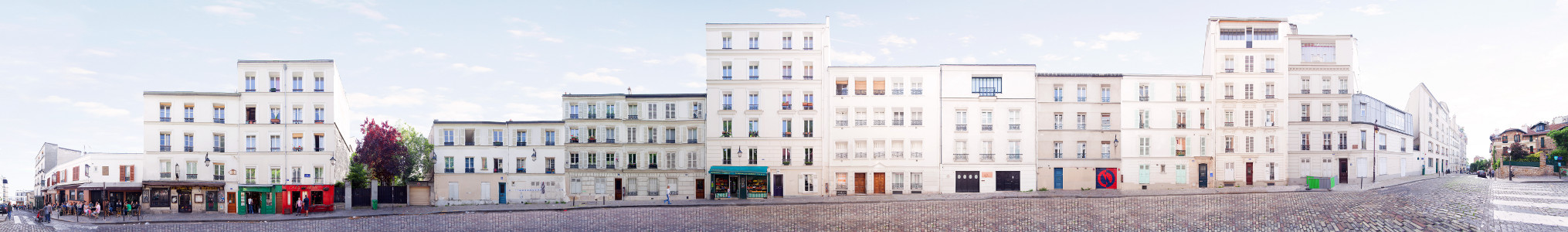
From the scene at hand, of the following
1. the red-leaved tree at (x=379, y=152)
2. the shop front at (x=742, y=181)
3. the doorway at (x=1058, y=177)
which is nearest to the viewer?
the shop front at (x=742, y=181)

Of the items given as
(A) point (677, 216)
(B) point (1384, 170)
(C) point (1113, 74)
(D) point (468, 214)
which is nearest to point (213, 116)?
(D) point (468, 214)

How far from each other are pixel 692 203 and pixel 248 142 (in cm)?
2801

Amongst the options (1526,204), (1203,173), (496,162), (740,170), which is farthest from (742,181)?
(1526,204)

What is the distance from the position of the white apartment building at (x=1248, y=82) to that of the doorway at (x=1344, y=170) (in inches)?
321

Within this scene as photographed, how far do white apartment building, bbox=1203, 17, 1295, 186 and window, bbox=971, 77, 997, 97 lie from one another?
12227 millimetres

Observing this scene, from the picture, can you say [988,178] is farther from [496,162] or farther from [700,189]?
[496,162]

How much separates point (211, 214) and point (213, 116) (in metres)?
5.96

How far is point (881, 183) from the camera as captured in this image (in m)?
48.9

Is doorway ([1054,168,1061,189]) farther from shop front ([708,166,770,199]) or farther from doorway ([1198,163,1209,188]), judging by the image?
shop front ([708,166,770,199])

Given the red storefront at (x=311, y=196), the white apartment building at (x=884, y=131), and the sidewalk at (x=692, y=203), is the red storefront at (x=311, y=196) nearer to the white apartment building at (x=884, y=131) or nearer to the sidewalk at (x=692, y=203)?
the sidewalk at (x=692, y=203)

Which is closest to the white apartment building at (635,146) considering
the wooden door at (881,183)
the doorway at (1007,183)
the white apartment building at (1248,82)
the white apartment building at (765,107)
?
the white apartment building at (765,107)

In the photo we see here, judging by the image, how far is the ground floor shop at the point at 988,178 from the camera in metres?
48.4

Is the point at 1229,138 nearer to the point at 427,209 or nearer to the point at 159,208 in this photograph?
the point at 427,209

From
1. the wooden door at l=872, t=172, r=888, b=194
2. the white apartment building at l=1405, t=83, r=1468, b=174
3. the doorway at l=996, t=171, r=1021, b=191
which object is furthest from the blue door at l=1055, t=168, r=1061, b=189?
the white apartment building at l=1405, t=83, r=1468, b=174
